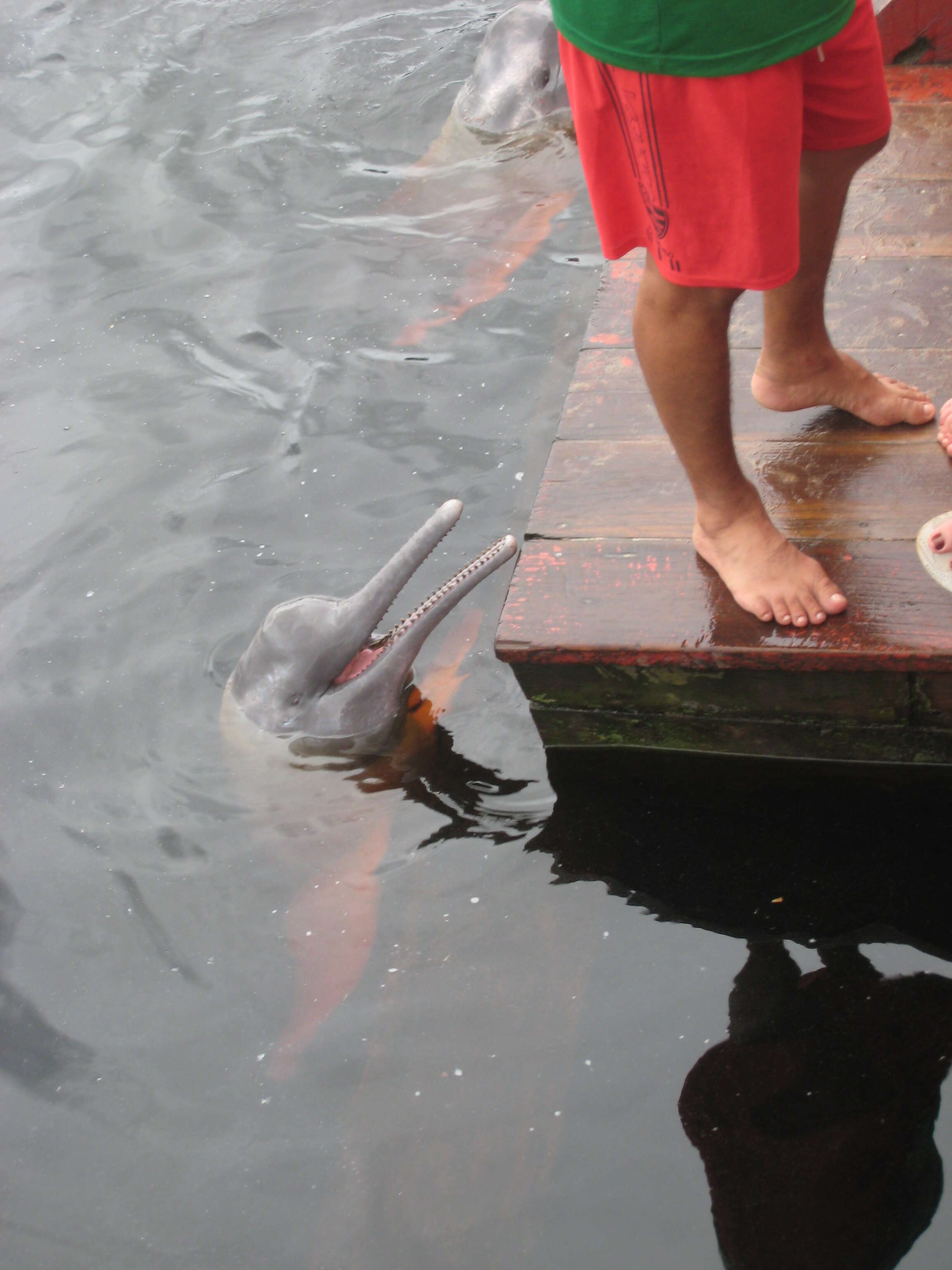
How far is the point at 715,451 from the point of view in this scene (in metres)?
2.50

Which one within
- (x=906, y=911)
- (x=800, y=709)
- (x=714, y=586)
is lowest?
(x=906, y=911)

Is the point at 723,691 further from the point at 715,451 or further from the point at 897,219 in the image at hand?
the point at 897,219

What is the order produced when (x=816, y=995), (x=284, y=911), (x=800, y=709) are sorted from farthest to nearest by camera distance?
(x=284, y=911)
(x=800, y=709)
(x=816, y=995)

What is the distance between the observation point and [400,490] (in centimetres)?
461

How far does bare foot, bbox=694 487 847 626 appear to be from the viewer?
264 cm

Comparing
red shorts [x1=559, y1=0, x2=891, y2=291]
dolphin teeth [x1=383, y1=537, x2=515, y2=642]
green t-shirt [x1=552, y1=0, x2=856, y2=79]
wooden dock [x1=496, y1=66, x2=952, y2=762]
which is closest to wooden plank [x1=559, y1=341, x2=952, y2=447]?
wooden dock [x1=496, y1=66, x2=952, y2=762]

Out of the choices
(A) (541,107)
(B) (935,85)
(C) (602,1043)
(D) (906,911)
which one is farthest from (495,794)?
(A) (541,107)

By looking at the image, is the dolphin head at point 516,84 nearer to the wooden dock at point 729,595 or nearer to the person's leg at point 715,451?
the wooden dock at point 729,595

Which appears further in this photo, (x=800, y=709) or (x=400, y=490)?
(x=400, y=490)

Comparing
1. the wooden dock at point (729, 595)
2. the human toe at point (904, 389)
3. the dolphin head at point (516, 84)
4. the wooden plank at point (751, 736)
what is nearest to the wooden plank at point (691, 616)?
the wooden dock at point (729, 595)

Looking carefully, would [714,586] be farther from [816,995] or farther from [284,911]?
[284,911]

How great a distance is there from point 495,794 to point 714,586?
99 cm

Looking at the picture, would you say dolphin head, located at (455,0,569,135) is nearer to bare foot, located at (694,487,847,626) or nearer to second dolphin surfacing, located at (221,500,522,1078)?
second dolphin surfacing, located at (221,500,522,1078)

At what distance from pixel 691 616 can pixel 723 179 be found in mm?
1065
